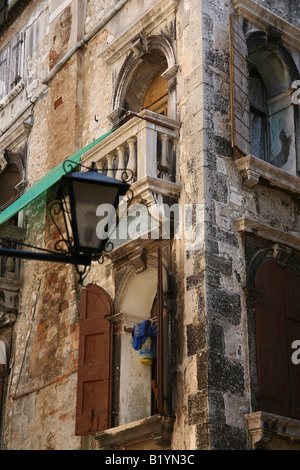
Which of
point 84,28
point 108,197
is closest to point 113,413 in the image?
point 108,197

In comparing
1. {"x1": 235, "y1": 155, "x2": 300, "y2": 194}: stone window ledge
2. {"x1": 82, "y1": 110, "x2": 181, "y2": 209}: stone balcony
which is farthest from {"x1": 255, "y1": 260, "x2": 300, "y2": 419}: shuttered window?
{"x1": 82, "y1": 110, "x2": 181, "y2": 209}: stone balcony

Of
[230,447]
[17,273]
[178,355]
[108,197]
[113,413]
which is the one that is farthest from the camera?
[17,273]

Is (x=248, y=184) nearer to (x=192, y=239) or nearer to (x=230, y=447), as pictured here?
(x=192, y=239)

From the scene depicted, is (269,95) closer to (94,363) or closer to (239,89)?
(239,89)

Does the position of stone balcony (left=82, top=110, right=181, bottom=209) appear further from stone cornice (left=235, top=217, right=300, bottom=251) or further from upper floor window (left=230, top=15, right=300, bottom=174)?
upper floor window (left=230, top=15, right=300, bottom=174)

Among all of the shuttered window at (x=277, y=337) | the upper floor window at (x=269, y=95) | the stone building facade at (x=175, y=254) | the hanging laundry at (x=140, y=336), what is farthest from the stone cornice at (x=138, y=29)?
the hanging laundry at (x=140, y=336)

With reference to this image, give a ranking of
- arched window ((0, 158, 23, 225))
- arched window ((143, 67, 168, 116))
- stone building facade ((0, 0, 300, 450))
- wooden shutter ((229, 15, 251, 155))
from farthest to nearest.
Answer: arched window ((0, 158, 23, 225))
arched window ((143, 67, 168, 116))
wooden shutter ((229, 15, 251, 155))
stone building facade ((0, 0, 300, 450))

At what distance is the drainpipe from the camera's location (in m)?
12.7

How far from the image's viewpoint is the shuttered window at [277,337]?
31.1 ft

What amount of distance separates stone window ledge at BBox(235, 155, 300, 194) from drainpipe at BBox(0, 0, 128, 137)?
371 cm

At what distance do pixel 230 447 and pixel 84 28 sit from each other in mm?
7569

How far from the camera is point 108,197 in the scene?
5.79 meters

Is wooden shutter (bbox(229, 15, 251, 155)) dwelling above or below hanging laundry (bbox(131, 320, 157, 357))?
above

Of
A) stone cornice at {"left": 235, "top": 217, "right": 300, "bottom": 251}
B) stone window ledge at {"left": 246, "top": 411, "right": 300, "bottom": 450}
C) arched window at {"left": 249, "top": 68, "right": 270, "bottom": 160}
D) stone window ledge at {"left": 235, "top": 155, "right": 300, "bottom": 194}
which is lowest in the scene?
stone window ledge at {"left": 246, "top": 411, "right": 300, "bottom": 450}
